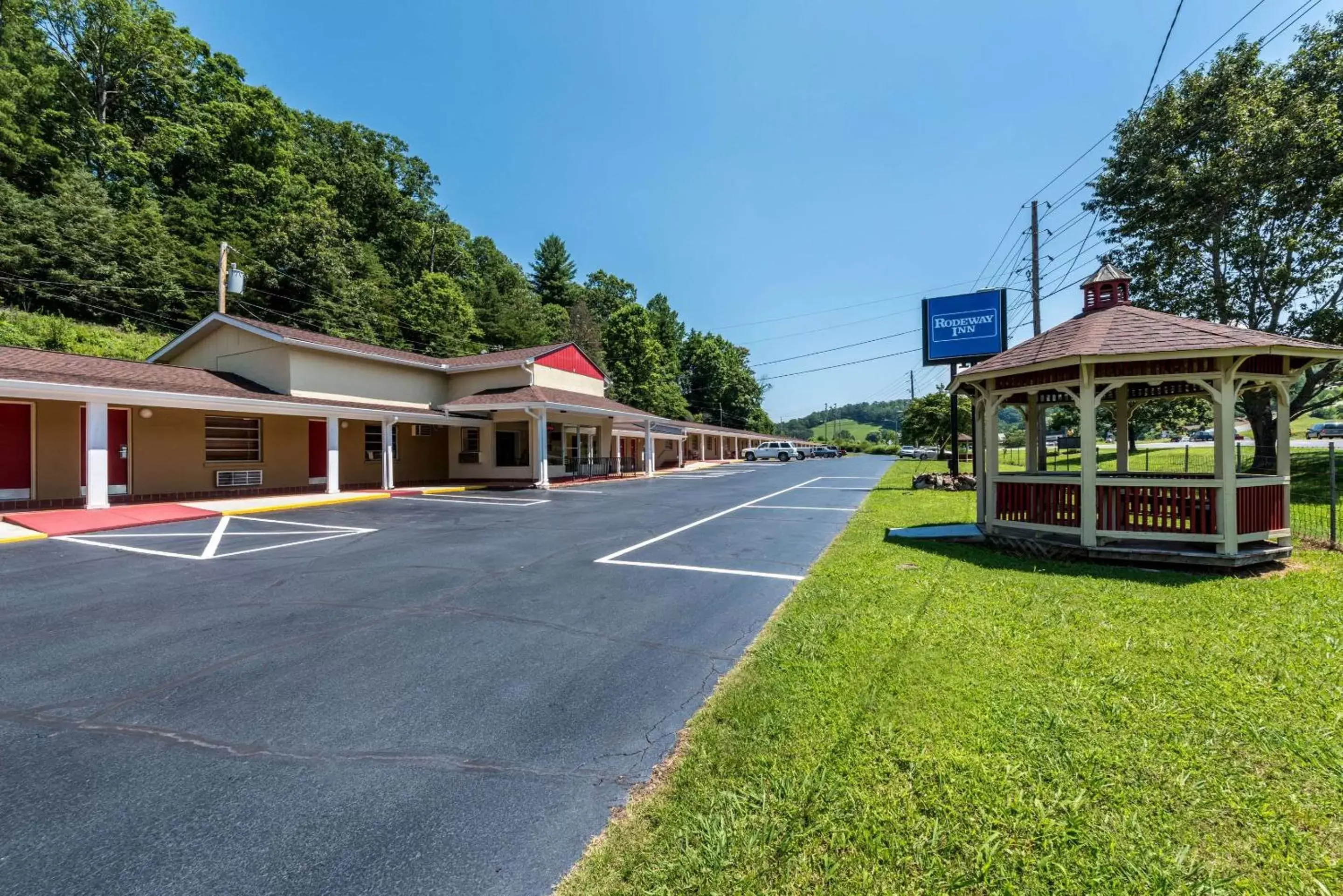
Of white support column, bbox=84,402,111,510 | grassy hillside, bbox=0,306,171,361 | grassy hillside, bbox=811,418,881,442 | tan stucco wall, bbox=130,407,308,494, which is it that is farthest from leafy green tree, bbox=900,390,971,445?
grassy hillside, bbox=811,418,881,442

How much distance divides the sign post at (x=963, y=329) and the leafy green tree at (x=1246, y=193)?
21.5 feet

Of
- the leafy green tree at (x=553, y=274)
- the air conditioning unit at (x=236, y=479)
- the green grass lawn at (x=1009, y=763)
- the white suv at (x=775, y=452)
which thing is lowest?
the green grass lawn at (x=1009, y=763)

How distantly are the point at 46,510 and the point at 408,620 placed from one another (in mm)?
12550

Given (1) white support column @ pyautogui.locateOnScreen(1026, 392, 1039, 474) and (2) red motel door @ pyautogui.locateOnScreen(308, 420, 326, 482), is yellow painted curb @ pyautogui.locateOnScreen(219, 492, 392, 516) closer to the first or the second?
(2) red motel door @ pyautogui.locateOnScreen(308, 420, 326, 482)

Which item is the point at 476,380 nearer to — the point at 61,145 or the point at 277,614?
the point at 277,614

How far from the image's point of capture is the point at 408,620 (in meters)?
4.86

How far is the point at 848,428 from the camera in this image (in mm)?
129625

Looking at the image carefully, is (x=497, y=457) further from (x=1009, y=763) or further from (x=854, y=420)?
(x=854, y=420)

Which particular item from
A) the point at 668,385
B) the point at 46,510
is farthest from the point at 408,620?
the point at 668,385

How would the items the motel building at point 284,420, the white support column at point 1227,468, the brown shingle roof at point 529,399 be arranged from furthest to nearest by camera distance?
the brown shingle roof at point 529,399, the motel building at point 284,420, the white support column at point 1227,468

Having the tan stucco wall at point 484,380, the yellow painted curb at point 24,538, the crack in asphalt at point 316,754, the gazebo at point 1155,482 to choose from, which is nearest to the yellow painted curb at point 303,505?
the yellow painted curb at point 24,538

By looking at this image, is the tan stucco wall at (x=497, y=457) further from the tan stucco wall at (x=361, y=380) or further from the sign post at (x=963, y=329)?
the sign post at (x=963, y=329)

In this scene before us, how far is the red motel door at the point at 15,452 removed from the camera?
37.8 feet

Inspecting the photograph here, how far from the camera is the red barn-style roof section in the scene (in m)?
22.5
